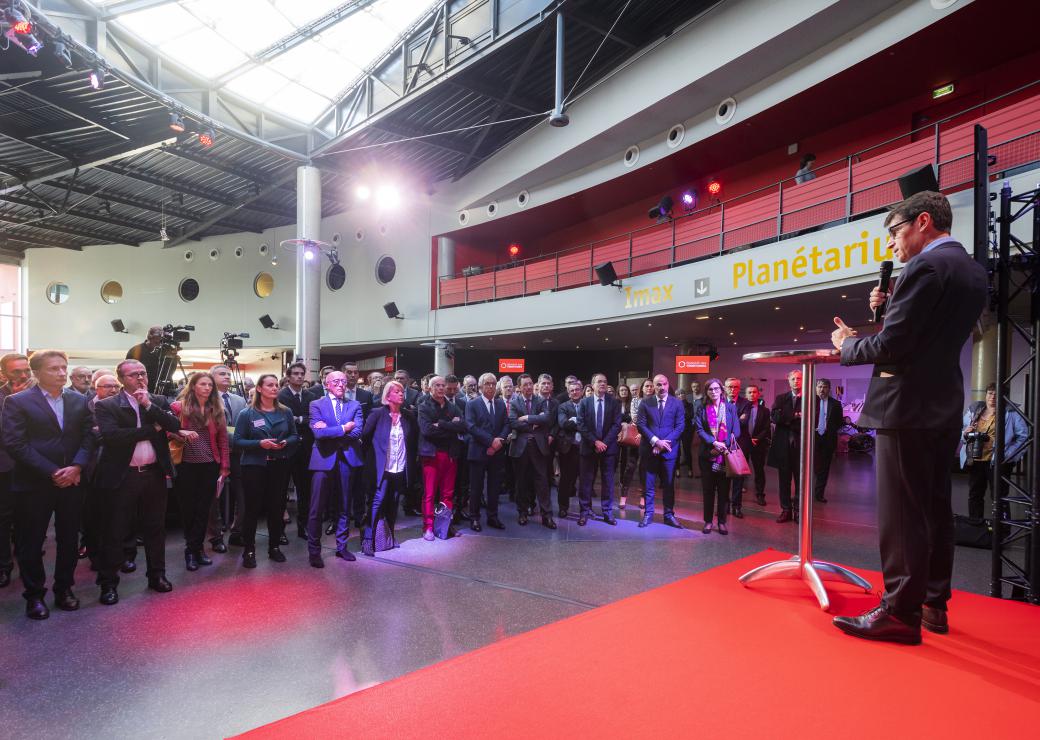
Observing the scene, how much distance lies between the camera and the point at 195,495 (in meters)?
4.49

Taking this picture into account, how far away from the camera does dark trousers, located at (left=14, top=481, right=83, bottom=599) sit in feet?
10.9

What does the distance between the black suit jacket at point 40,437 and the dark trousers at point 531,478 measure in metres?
3.96

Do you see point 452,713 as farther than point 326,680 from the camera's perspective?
No

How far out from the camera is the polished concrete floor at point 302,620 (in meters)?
2.41

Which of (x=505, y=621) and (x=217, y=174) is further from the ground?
(x=217, y=174)

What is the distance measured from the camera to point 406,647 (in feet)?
9.76

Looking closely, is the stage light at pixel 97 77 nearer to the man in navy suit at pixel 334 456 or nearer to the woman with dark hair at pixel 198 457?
the woman with dark hair at pixel 198 457

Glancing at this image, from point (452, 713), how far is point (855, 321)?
1130cm

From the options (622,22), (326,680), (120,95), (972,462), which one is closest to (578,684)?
(326,680)

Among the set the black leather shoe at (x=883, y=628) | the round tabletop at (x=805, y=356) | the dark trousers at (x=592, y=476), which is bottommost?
the dark trousers at (x=592, y=476)

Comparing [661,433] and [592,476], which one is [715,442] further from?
[592,476]

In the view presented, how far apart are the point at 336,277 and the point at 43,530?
1527 cm

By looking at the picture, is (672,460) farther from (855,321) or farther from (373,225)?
(373,225)

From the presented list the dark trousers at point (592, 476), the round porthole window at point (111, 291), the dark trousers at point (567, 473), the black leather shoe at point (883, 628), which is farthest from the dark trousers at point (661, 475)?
the round porthole window at point (111, 291)
